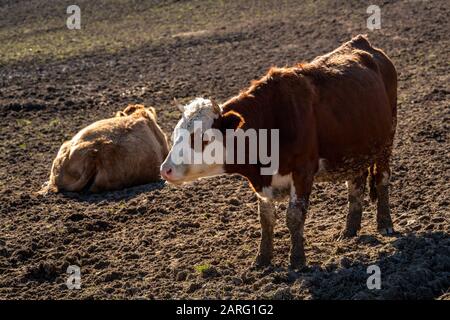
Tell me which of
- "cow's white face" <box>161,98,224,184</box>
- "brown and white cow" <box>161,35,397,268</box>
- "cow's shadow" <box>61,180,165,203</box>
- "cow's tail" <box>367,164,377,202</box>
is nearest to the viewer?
"cow's white face" <box>161,98,224,184</box>

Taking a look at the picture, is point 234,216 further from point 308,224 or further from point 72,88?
point 72,88

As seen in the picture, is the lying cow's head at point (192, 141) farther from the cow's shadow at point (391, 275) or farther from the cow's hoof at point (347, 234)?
the cow's hoof at point (347, 234)

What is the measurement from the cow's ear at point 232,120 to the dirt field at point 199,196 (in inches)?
58.6

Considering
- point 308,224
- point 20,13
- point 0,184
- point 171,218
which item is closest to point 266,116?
point 308,224

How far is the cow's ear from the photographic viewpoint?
7891mm

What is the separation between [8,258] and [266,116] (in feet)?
11.7

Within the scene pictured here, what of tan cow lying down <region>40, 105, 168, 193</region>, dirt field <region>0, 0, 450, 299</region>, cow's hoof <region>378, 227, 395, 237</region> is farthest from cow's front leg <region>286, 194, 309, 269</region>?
tan cow lying down <region>40, 105, 168, 193</region>

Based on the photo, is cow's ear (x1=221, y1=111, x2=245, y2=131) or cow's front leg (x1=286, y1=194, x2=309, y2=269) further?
cow's front leg (x1=286, y1=194, x2=309, y2=269)

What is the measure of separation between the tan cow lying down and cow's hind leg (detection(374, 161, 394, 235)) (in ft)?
13.0

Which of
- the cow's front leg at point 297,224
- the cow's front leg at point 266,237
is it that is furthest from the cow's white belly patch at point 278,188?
the cow's front leg at point 266,237

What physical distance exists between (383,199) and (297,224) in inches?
61.5

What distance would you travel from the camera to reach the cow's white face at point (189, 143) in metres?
7.89

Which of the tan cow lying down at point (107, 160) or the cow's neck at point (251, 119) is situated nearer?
the cow's neck at point (251, 119)

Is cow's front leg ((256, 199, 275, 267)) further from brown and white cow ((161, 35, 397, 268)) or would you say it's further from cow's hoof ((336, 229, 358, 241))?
cow's hoof ((336, 229, 358, 241))
